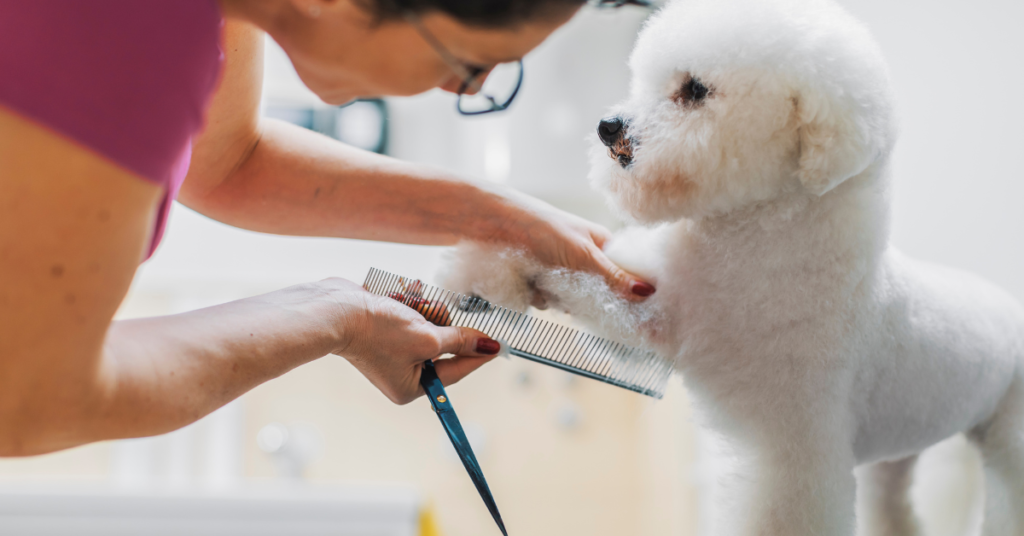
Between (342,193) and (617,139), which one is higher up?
(617,139)

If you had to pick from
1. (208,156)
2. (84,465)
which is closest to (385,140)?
(84,465)

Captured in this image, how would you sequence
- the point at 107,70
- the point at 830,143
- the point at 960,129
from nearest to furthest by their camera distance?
the point at 107,70, the point at 830,143, the point at 960,129

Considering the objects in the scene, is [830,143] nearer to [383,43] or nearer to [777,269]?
[777,269]

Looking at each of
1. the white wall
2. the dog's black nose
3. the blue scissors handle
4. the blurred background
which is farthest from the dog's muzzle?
the blurred background

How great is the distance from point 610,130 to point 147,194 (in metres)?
0.33

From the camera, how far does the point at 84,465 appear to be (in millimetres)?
1610

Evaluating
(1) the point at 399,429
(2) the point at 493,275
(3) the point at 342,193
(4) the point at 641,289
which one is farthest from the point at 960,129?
(1) the point at 399,429

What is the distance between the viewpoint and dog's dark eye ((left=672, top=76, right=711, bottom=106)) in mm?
517

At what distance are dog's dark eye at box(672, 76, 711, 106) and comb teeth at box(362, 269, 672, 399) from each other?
0.67 feet

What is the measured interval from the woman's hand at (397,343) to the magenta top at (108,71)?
0.18 metres

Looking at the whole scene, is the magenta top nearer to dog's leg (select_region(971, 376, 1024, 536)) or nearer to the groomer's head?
the groomer's head

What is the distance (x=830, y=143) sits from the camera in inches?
17.9

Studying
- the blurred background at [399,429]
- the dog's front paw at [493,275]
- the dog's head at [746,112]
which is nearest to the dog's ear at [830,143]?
the dog's head at [746,112]

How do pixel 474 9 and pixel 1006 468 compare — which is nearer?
Answer: pixel 474 9
